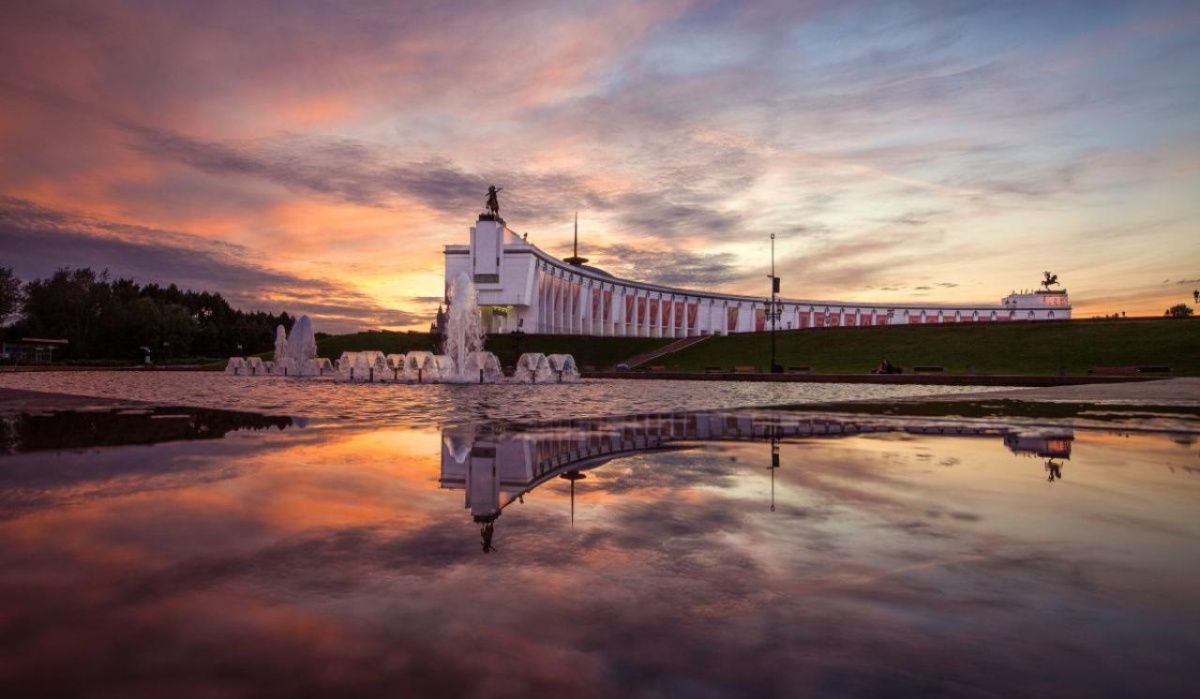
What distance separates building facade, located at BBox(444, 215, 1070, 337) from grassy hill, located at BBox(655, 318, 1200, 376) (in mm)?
4277

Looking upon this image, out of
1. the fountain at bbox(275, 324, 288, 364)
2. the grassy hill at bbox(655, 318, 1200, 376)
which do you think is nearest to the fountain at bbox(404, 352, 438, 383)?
the fountain at bbox(275, 324, 288, 364)

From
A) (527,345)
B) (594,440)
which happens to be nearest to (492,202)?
(527,345)

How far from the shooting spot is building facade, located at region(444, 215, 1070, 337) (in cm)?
8769

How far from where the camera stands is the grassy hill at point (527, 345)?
65875mm

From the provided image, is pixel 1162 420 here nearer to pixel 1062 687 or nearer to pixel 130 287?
pixel 1062 687

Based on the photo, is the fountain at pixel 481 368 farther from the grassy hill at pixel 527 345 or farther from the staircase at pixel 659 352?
the grassy hill at pixel 527 345

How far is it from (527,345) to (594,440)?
200ft

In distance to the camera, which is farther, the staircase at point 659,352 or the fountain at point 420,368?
the staircase at point 659,352

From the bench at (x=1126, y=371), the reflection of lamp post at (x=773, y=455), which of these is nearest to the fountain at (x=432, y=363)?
the reflection of lamp post at (x=773, y=455)

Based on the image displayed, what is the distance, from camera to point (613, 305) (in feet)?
396

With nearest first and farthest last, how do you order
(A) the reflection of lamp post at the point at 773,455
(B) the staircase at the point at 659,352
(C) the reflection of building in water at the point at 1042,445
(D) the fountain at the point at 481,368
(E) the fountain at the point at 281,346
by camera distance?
(A) the reflection of lamp post at the point at 773,455 < (C) the reflection of building in water at the point at 1042,445 < (D) the fountain at the point at 481,368 < (E) the fountain at the point at 281,346 < (B) the staircase at the point at 659,352

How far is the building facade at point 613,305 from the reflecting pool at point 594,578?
5674 cm

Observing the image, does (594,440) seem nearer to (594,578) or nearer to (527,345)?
(594,578)

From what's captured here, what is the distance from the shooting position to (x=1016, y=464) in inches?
302
